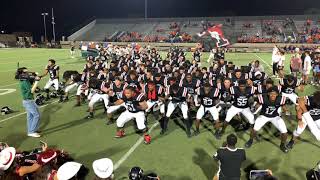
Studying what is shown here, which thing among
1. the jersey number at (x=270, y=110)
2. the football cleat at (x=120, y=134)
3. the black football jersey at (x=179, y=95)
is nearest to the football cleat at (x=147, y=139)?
A: the football cleat at (x=120, y=134)

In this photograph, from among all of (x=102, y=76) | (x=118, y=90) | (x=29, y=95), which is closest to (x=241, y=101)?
(x=118, y=90)

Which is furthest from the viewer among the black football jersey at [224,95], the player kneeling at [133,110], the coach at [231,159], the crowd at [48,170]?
the black football jersey at [224,95]

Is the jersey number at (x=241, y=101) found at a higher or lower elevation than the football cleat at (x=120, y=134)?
higher

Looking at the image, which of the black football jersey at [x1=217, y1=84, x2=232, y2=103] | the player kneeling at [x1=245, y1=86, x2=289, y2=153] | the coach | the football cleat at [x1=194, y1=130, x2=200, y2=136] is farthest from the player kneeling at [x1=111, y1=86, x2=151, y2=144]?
the coach

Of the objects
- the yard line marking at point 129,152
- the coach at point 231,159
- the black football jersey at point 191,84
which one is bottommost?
the yard line marking at point 129,152

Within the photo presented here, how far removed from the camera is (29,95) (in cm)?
930

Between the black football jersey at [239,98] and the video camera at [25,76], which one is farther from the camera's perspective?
the black football jersey at [239,98]

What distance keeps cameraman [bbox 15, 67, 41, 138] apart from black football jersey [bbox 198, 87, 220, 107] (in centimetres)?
481

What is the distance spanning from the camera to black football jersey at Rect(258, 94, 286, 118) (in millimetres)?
8695

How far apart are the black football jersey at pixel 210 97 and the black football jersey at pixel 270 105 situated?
58.5 inches

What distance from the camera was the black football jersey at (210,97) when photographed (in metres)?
9.81

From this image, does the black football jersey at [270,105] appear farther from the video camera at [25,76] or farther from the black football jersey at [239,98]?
the video camera at [25,76]

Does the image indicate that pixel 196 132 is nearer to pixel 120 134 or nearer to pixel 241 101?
A: pixel 241 101

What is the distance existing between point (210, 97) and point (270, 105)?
1.80 meters
